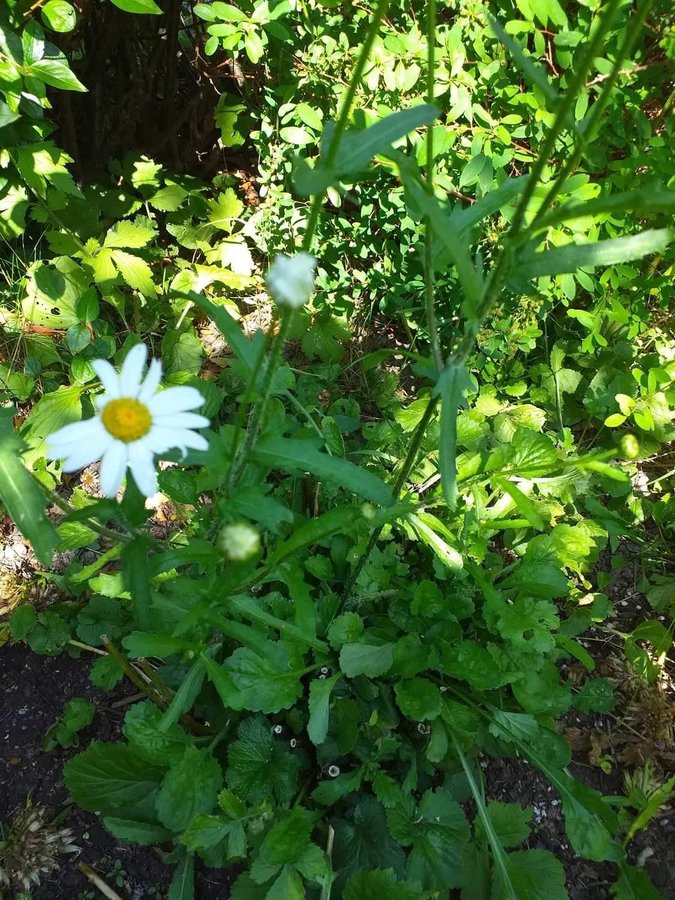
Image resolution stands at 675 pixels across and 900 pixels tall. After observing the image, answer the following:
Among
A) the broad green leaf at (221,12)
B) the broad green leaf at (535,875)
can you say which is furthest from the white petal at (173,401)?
the broad green leaf at (221,12)

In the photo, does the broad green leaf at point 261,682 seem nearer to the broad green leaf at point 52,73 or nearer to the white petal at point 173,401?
the white petal at point 173,401

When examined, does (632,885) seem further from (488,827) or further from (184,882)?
(184,882)

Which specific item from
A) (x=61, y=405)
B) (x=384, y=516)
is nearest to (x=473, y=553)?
(x=384, y=516)

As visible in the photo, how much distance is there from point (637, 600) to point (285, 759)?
1255mm

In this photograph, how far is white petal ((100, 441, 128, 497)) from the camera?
0.92 m

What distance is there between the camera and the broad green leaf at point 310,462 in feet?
3.34

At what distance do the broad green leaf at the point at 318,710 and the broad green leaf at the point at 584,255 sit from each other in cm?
103

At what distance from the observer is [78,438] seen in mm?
936

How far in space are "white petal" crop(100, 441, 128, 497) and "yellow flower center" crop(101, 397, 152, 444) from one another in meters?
0.01

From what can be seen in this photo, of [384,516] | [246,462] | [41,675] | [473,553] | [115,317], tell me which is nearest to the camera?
[246,462]

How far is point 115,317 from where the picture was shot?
8.18ft

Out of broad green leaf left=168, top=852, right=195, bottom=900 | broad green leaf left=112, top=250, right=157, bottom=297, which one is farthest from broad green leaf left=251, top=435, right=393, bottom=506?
broad green leaf left=112, top=250, right=157, bottom=297

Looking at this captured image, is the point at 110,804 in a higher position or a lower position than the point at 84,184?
lower

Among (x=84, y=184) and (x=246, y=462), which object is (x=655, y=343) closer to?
(x=246, y=462)
